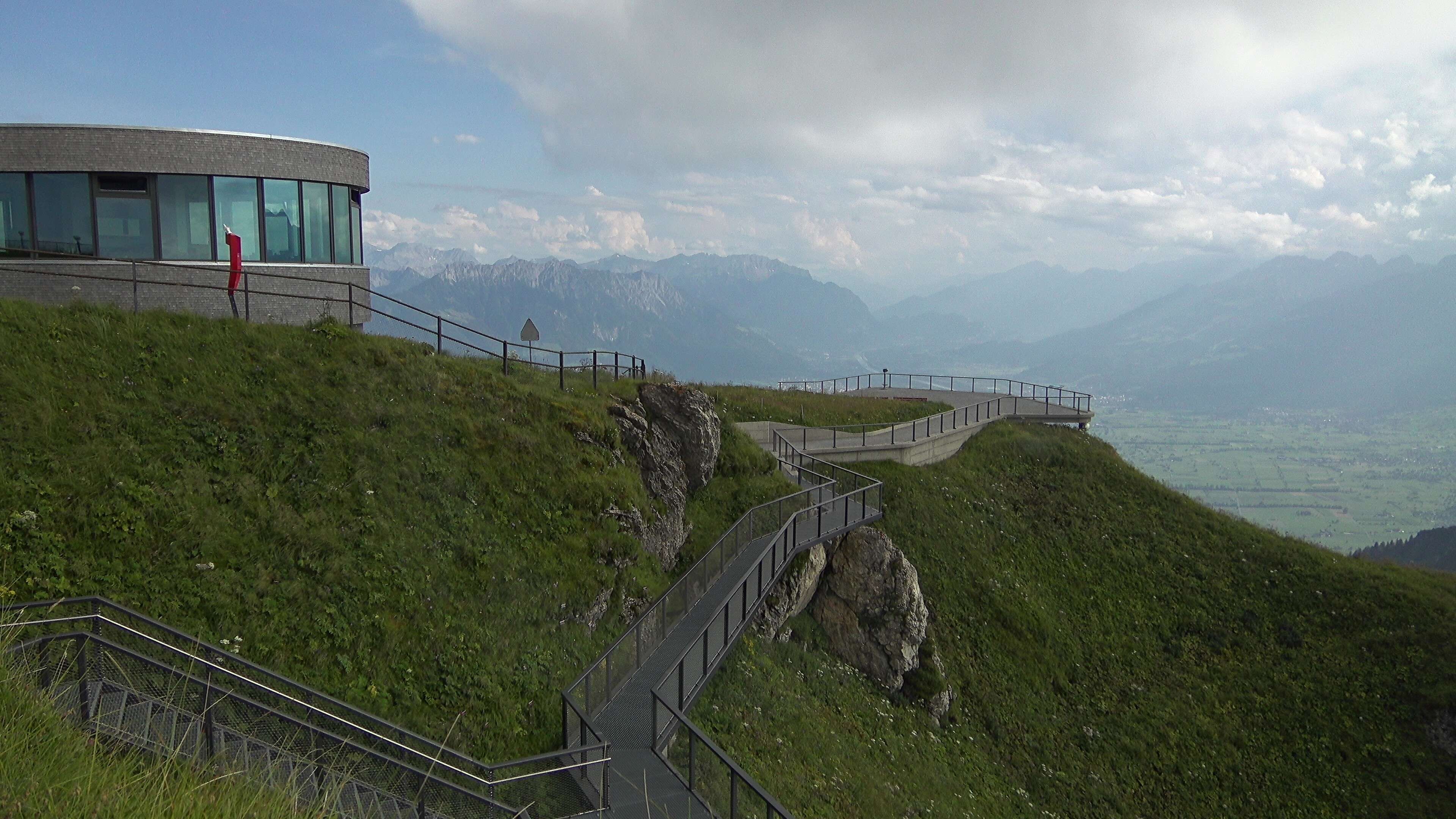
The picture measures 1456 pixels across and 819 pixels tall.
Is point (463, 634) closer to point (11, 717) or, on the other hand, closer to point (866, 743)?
point (11, 717)

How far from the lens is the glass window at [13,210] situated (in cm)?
1872

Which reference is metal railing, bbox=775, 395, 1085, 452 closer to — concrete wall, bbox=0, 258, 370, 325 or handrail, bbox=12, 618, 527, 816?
concrete wall, bbox=0, 258, 370, 325

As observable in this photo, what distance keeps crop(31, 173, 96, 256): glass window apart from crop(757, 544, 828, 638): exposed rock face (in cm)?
1852

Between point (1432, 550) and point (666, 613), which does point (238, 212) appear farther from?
point (1432, 550)

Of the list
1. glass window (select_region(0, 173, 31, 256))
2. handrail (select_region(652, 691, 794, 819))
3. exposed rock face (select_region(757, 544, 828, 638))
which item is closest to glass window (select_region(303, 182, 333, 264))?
glass window (select_region(0, 173, 31, 256))

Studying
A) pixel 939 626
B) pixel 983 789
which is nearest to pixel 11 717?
pixel 983 789

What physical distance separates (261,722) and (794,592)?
13369mm

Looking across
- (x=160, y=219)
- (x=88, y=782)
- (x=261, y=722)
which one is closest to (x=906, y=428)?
(x=160, y=219)

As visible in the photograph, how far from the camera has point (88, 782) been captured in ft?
17.8

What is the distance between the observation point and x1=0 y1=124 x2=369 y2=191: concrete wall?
61.0ft

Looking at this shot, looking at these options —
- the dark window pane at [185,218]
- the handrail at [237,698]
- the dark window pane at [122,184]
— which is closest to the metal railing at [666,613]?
the handrail at [237,698]

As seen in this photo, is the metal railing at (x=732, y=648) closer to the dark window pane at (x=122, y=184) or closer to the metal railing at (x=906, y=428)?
the metal railing at (x=906, y=428)

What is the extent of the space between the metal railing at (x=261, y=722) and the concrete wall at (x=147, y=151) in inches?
553

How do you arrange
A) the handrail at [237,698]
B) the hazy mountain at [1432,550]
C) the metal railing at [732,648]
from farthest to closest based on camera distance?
the hazy mountain at [1432,550] → the metal railing at [732,648] → the handrail at [237,698]
